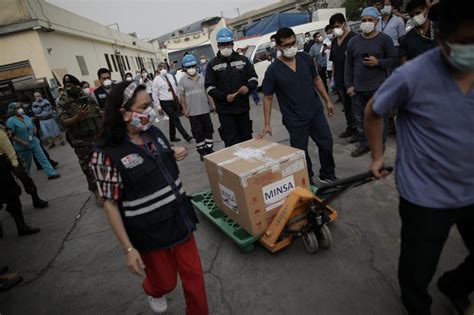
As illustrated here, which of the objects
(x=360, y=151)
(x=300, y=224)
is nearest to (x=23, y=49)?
(x=360, y=151)

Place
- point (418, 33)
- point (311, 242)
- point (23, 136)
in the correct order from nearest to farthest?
point (311, 242) < point (418, 33) < point (23, 136)

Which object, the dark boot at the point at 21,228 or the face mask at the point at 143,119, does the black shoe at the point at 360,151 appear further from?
the dark boot at the point at 21,228

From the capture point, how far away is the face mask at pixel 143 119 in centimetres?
188

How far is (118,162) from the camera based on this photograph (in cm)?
179

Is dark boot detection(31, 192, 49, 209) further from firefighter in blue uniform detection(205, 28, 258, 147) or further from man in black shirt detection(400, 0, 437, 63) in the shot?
man in black shirt detection(400, 0, 437, 63)

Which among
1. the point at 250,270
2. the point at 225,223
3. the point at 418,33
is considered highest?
the point at 418,33

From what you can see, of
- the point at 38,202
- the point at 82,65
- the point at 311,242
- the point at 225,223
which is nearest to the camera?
the point at 311,242

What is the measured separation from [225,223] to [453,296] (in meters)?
1.96

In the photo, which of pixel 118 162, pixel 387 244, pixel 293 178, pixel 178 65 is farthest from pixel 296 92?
pixel 178 65

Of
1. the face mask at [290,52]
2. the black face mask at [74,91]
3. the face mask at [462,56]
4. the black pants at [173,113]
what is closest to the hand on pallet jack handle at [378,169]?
the face mask at [462,56]

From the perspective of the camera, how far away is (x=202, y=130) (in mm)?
5879

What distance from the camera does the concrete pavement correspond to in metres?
2.37

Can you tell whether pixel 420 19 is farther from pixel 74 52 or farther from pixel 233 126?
pixel 74 52

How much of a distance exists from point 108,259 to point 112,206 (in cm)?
199
